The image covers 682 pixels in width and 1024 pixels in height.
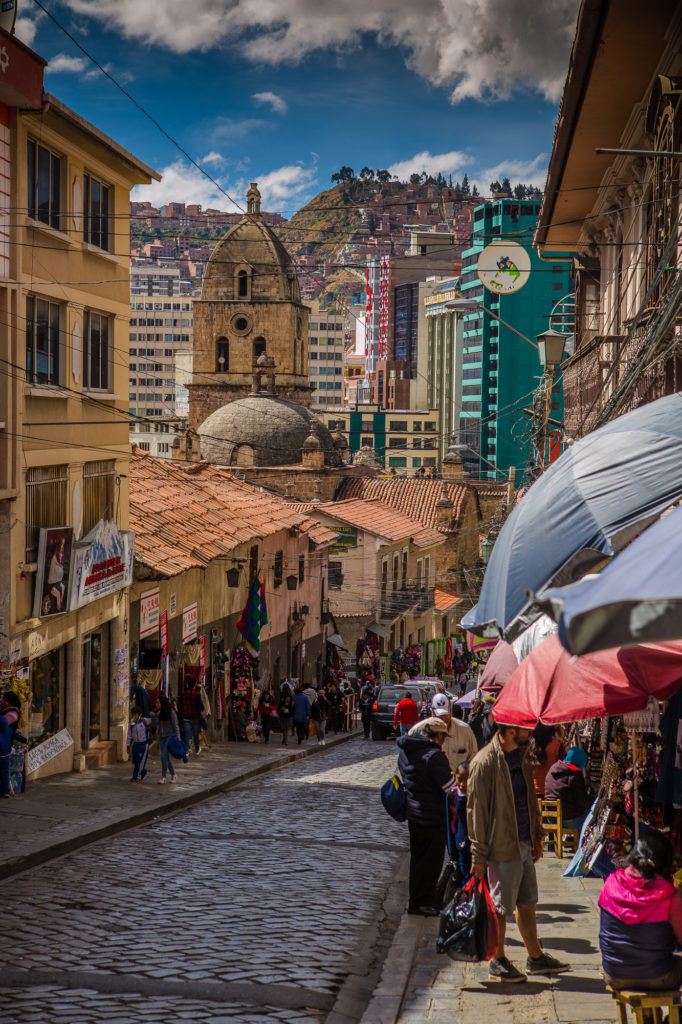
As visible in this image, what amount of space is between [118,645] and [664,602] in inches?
742

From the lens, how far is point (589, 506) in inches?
303

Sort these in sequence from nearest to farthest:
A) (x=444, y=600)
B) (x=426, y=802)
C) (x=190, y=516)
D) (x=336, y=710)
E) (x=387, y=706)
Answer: (x=426, y=802) < (x=190, y=516) < (x=387, y=706) < (x=336, y=710) < (x=444, y=600)

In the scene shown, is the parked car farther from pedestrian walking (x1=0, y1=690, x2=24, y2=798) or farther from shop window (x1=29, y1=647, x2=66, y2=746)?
pedestrian walking (x1=0, y1=690, x2=24, y2=798)

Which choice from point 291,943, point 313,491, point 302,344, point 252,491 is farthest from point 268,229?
point 291,943

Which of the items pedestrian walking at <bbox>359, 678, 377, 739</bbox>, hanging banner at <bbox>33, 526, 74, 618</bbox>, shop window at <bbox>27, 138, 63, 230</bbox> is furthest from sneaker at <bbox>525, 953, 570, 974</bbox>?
pedestrian walking at <bbox>359, 678, 377, 739</bbox>

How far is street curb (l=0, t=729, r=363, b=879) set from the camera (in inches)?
487

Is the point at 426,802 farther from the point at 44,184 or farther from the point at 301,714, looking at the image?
the point at 301,714

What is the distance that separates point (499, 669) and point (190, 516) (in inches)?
579

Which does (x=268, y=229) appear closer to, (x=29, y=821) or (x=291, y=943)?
(x=29, y=821)

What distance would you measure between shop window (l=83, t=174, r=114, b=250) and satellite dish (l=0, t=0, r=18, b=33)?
322cm

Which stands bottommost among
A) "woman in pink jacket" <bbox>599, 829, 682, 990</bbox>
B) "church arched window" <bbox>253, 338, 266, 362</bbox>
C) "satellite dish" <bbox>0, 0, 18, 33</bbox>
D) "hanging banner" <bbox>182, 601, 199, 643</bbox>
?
"hanging banner" <bbox>182, 601, 199, 643</bbox>

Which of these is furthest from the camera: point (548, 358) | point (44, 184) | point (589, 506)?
point (548, 358)

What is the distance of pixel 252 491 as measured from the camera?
4159cm

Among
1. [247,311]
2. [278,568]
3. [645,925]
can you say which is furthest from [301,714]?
[247,311]
